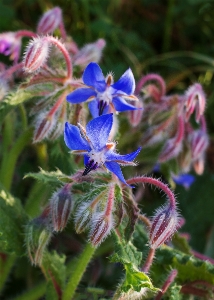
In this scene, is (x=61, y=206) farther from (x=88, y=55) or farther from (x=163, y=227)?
(x=88, y=55)

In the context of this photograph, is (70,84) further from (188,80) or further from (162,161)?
(188,80)

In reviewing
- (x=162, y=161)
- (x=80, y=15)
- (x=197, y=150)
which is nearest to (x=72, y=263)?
(x=162, y=161)

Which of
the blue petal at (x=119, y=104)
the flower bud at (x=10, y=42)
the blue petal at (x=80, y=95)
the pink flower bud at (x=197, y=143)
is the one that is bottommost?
the pink flower bud at (x=197, y=143)

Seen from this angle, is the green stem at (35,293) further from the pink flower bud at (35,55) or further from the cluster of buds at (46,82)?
the pink flower bud at (35,55)

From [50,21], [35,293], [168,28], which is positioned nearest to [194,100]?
[50,21]

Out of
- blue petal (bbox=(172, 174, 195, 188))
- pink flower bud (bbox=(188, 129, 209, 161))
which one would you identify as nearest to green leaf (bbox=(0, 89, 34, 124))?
pink flower bud (bbox=(188, 129, 209, 161))

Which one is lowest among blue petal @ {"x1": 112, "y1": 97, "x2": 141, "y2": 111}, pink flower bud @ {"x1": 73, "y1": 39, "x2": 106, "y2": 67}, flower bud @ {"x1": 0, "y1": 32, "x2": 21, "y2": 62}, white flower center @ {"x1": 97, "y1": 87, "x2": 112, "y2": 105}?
blue petal @ {"x1": 112, "y1": 97, "x2": 141, "y2": 111}

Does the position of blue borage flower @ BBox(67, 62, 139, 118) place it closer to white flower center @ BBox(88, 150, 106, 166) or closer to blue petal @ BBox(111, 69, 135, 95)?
blue petal @ BBox(111, 69, 135, 95)

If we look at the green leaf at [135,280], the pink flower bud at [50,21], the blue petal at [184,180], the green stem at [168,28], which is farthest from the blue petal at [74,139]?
the green stem at [168,28]
